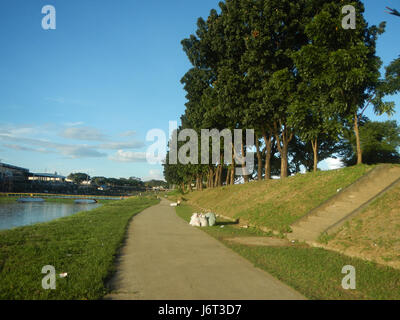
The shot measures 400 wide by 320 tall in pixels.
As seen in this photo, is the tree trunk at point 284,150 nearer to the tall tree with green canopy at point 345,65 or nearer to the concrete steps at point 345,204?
the tall tree with green canopy at point 345,65

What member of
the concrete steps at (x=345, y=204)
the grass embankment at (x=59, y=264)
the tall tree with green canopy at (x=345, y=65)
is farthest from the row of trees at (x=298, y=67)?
the grass embankment at (x=59, y=264)

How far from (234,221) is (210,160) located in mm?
22530

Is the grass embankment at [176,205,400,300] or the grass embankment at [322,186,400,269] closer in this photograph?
the grass embankment at [176,205,400,300]

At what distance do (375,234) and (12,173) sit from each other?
131 metres

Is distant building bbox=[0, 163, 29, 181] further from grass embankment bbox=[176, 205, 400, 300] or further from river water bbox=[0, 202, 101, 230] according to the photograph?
grass embankment bbox=[176, 205, 400, 300]

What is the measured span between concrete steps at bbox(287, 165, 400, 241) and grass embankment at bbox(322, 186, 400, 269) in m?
0.39

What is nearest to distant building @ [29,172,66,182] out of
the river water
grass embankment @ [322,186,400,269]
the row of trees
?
the river water

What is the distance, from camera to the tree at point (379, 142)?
36.7 metres

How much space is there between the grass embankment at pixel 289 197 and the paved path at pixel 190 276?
204 inches

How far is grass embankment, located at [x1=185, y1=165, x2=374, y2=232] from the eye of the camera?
1367 cm

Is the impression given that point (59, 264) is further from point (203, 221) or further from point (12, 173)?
point (12, 173)
